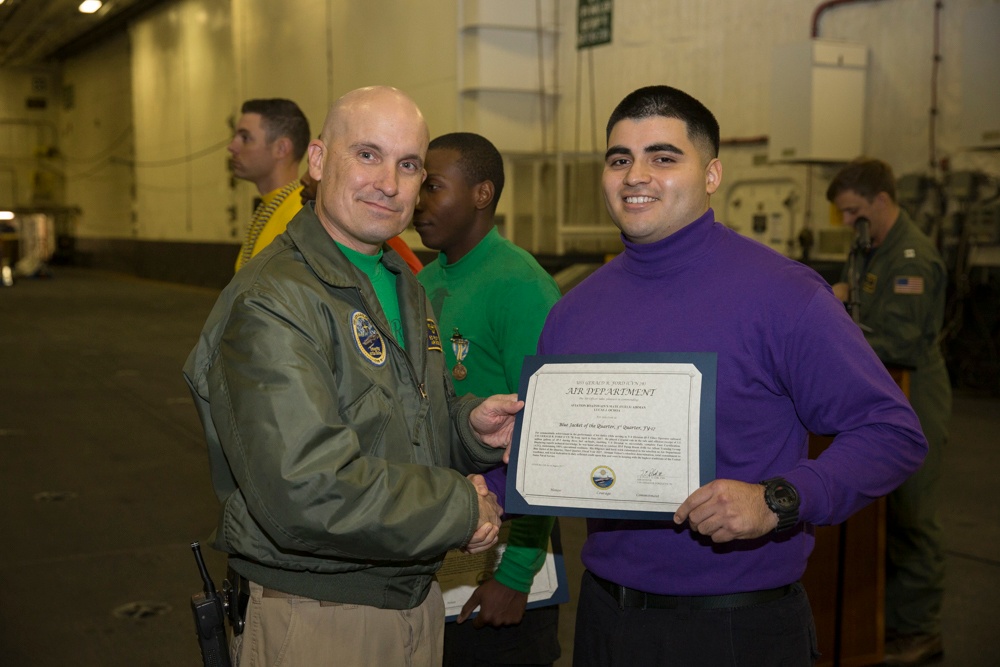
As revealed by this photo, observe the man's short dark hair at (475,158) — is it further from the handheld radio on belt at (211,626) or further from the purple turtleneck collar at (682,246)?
the handheld radio on belt at (211,626)

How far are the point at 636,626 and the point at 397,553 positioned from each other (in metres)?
0.55

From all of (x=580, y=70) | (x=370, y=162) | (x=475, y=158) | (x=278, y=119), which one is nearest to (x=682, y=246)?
(x=370, y=162)

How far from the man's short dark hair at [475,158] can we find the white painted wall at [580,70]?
6.55 m

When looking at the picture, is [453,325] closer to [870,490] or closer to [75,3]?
[870,490]

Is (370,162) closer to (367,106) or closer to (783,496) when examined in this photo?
(367,106)

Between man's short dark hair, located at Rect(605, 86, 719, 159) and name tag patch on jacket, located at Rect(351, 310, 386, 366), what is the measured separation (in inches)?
24.2

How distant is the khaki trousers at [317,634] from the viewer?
179cm

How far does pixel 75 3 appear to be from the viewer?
2192cm

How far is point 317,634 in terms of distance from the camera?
1783mm

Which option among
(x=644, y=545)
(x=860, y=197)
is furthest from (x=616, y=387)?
(x=860, y=197)

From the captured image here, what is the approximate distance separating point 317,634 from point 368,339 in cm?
56

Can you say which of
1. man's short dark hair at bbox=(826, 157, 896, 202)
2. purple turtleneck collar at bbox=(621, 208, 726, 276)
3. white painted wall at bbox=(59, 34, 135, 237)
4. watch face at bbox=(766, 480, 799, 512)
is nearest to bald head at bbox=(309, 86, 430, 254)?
purple turtleneck collar at bbox=(621, 208, 726, 276)

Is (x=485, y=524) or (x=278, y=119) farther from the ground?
(x=278, y=119)

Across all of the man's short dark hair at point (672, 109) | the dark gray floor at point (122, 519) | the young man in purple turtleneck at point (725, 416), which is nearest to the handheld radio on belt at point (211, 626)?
the young man in purple turtleneck at point (725, 416)
